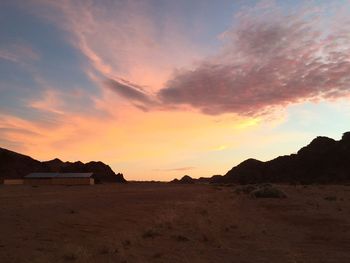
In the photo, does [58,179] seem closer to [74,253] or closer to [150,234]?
[150,234]

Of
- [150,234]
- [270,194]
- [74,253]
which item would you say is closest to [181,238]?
[150,234]

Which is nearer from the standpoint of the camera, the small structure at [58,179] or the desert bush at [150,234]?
the desert bush at [150,234]

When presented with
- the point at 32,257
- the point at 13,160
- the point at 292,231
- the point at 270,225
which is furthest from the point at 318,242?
the point at 13,160

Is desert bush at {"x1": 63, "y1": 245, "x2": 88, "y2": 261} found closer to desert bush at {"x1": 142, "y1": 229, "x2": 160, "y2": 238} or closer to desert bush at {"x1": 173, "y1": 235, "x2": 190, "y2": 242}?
desert bush at {"x1": 142, "y1": 229, "x2": 160, "y2": 238}

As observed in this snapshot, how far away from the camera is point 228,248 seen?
13.6m

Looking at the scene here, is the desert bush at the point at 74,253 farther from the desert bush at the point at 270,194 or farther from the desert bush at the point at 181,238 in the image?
the desert bush at the point at 270,194

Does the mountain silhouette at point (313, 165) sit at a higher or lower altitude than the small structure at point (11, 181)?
higher

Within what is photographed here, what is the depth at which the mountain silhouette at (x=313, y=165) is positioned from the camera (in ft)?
472

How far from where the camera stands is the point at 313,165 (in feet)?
524

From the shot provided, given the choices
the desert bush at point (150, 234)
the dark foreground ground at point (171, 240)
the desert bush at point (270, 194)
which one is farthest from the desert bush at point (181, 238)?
the desert bush at point (270, 194)

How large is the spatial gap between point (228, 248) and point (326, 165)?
149 m

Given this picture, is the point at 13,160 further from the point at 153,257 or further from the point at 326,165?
the point at 153,257

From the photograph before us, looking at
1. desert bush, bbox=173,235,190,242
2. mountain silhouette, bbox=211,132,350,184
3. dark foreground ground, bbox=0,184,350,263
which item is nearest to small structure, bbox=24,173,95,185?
mountain silhouette, bbox=211,132,350,184

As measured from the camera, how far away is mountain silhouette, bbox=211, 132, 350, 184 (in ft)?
472
